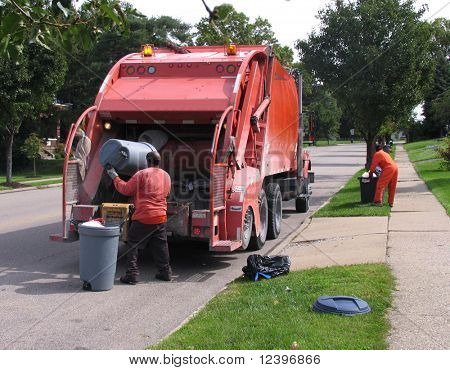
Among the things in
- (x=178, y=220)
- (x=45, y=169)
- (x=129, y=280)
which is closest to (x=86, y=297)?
(x=129, y=280)

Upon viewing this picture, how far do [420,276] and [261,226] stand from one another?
11.4 feet

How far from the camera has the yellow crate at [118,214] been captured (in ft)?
26.7

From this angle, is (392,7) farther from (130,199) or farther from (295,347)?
(295,347)

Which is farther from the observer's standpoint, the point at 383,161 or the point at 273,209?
the point at 383,161

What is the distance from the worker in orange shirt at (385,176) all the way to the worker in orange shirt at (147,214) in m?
7.61

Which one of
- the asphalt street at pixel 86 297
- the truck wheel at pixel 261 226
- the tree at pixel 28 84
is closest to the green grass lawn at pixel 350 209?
the asphalt street at pixel 86 297

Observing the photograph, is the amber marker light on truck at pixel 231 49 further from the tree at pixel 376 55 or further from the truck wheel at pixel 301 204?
the tree at pixel 376 55

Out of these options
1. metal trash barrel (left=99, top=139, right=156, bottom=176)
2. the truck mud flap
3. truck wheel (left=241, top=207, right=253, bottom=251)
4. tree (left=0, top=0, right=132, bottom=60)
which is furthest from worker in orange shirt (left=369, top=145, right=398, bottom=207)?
tree (left=0, top=0, right=132, bottom=60)

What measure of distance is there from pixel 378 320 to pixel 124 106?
5.19 m

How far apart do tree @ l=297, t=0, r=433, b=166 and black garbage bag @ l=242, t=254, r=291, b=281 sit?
15.5m

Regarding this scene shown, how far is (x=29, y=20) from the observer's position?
3760 mm

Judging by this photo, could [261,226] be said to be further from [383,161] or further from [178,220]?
[383,161]

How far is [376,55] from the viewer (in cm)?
2177

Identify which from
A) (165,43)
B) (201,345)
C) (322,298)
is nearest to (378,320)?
(322,298)
